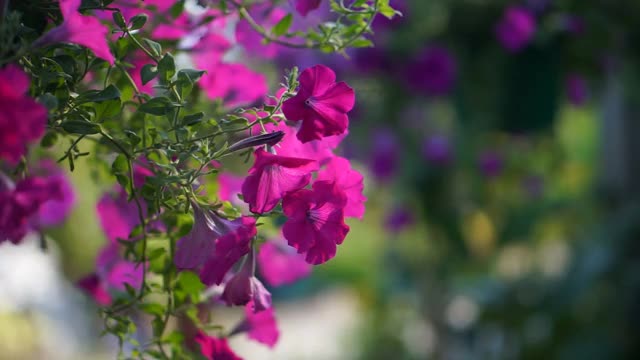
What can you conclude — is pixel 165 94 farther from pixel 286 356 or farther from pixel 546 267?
pixel 286 356

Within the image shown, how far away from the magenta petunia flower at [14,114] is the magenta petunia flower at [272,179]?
0.13 metres

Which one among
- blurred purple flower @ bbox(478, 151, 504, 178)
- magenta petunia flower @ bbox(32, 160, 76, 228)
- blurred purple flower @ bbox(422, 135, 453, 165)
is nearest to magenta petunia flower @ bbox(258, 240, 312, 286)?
magenta petunia flower @ bbox(32, 160, 76, 228)

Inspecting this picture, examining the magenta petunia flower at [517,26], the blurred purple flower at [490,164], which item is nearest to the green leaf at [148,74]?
the magenta petunia flower at [517,26]

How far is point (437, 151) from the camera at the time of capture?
222 cm

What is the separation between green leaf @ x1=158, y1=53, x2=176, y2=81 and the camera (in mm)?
514

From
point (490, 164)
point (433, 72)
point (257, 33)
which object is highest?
point (257, 33)

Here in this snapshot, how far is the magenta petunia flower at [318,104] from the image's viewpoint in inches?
18.6

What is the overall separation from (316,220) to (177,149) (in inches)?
3.6

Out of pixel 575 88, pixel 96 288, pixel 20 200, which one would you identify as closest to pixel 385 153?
pixel 575 88

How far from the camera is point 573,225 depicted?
2.79 meters

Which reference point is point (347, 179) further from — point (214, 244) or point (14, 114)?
point (14, 114)

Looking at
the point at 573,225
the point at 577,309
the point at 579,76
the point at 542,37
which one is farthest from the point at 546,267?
the point at 542,37

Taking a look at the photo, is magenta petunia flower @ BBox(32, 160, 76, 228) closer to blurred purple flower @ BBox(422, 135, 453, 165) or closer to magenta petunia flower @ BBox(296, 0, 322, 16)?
magenta petunia flower @ BBox(296, 0, 322, 16)

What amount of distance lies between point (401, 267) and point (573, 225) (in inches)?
22.2
